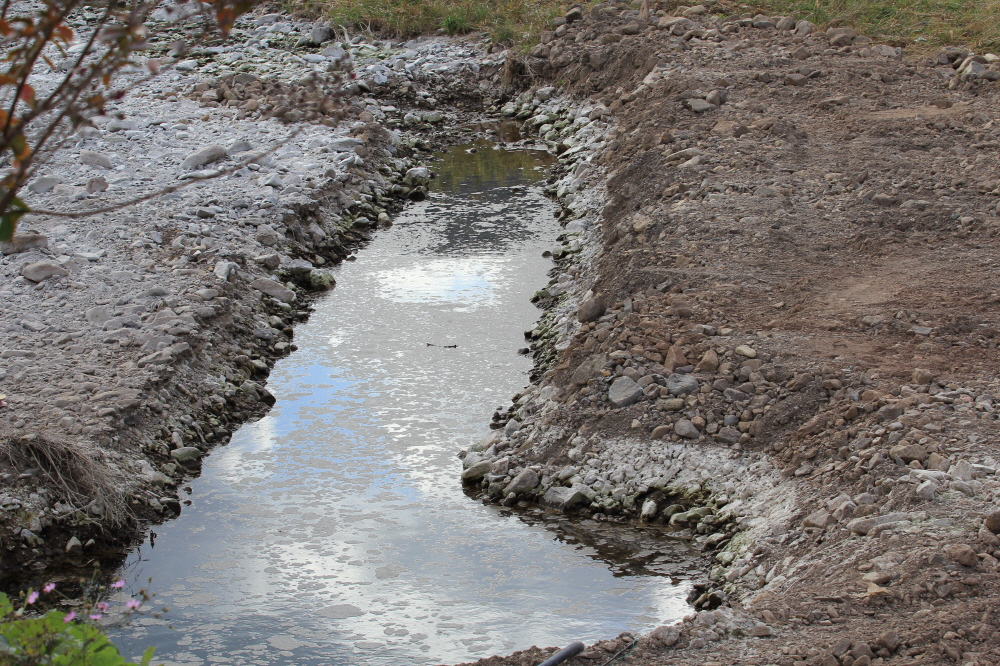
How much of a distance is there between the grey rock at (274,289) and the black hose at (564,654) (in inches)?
177

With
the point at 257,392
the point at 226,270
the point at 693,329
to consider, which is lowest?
the point at 257,392

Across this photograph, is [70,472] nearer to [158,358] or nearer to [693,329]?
[158,358]

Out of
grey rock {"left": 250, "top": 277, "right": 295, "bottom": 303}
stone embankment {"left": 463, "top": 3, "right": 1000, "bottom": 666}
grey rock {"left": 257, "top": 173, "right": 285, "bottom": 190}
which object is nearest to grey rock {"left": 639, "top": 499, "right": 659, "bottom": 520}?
stone embankment {"left": 463, "top": 3, "right": 1000, "bottom": 666}

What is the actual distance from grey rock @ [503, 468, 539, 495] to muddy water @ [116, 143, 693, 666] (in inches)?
5.0

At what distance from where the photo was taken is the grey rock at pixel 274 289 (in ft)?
24.0

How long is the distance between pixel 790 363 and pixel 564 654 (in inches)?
99.7

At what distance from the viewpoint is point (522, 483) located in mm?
5129

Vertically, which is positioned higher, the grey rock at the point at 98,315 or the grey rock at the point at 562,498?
the grey rock at the point at 98,315

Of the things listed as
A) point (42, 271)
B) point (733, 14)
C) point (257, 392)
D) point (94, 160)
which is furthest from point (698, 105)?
point (42, 271)

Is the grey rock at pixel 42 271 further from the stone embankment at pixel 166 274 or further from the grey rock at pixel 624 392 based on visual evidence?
the grey rock at pixel 624 392

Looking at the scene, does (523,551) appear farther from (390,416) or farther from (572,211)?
(572,211)

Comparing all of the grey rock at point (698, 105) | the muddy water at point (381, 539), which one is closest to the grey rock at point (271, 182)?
the muddy water at point (381, 539)

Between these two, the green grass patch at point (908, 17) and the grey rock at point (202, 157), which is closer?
the grey rock at point (202, 157)

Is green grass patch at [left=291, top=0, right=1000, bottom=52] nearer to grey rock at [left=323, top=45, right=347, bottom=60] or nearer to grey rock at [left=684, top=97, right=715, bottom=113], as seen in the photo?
grey rock at [left=323, top=45, right=347, bottom=60]
